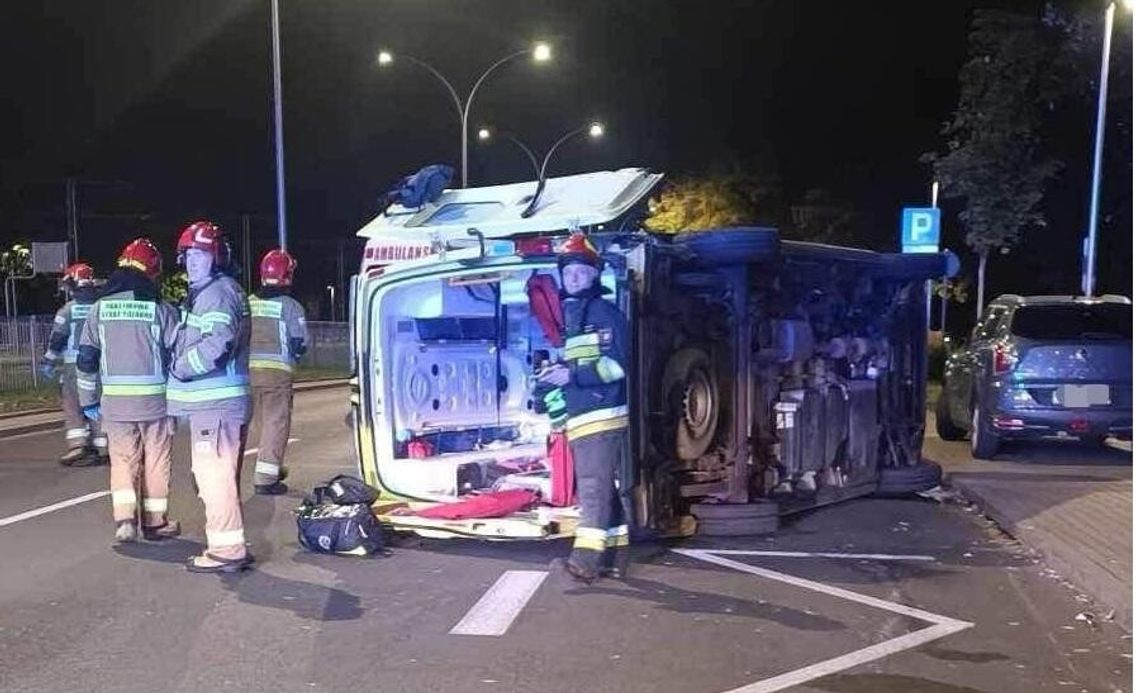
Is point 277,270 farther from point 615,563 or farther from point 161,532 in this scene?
point 615,563

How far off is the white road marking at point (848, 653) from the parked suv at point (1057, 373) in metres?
4.49

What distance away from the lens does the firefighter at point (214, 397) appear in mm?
7008

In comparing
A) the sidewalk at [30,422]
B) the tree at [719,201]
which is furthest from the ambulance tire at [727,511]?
the tree at [719,201]

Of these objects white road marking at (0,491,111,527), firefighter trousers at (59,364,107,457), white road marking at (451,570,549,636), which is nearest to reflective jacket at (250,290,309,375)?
white road marking at (0,491,111,527)

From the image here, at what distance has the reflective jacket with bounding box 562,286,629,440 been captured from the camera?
6598mm

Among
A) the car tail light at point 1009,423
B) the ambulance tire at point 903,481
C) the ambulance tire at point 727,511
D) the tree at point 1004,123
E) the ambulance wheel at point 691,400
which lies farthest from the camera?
the tree at point 1004,123

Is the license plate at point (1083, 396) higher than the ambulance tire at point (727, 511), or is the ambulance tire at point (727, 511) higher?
the license plate at point (1083, 396)

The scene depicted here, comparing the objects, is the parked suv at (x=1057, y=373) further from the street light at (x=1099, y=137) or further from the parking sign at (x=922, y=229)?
the street light at (x=1099, y=137)

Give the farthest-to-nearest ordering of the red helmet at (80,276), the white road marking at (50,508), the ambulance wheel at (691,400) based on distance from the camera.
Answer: the red helmet at (80,276), the white road marking at (50,508), the ambulance wheel at (691,400)

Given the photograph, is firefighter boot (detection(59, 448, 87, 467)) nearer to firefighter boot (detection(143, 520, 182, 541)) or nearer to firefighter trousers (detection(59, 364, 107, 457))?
firefighter trousers (detection(59, 364, 107, 457))

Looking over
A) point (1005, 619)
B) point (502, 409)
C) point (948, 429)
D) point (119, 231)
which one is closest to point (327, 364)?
point (948, 429)

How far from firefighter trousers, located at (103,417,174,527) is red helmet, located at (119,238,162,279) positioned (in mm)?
925

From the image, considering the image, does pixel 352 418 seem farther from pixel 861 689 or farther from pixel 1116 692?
pixel 1116 692

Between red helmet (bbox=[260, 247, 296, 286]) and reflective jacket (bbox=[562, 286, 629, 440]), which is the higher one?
red helmet (bbox=[260, 247, 296, 286])
